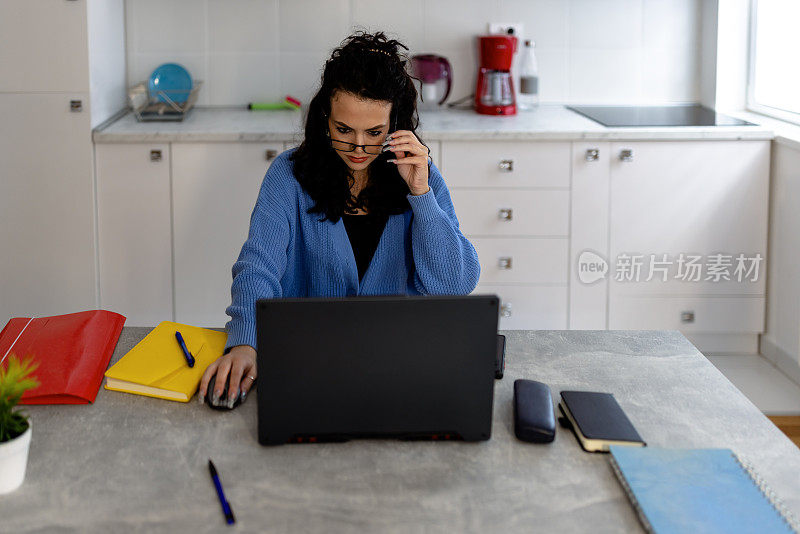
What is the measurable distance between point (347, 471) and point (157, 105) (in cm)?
269

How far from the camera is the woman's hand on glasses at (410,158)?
1.83m

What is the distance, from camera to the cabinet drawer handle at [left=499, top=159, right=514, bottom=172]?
333cm

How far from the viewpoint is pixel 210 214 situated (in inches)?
133

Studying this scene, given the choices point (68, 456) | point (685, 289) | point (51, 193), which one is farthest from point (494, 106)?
point (68, 456)

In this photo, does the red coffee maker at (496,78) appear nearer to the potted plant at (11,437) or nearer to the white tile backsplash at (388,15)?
the white tile backsplash at (388,15)

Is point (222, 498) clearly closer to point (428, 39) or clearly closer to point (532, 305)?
point (532, 305)

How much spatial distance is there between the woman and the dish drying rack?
166cm

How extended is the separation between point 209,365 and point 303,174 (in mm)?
549

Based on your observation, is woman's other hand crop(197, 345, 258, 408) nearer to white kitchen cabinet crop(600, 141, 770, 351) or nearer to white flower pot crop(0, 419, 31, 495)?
white flower pot crop(0, 419, 31, 495)

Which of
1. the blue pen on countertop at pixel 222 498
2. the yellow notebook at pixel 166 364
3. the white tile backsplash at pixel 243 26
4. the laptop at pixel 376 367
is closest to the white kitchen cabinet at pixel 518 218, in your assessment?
the white tile backsplash at pixel 243 26

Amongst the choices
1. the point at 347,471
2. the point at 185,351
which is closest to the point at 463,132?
the point at 185,351

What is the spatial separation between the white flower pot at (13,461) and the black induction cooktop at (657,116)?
260 centimetres

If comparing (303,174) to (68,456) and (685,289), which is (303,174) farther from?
(685,289)

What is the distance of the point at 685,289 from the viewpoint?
3455 mm
